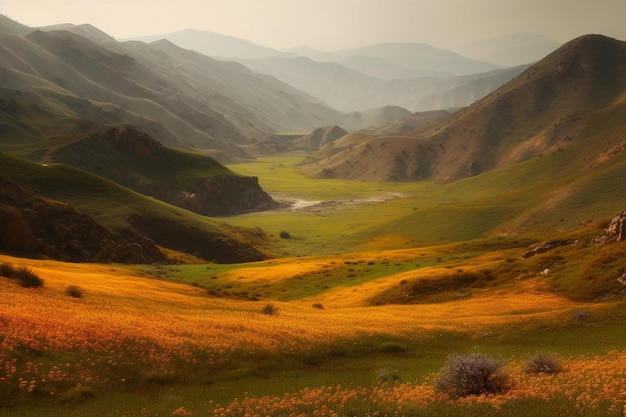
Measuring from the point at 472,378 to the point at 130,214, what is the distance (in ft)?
309

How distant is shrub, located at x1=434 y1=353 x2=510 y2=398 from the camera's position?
57.9 feet

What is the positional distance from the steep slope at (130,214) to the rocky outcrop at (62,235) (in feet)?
25.3

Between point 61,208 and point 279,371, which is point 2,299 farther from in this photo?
point 61,208

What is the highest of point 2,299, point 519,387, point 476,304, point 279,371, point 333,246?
point 2,299

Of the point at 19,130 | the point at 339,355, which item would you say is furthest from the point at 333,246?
the point at 19,130

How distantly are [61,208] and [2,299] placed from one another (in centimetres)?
6193

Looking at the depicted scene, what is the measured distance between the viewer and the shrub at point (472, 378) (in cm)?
1764

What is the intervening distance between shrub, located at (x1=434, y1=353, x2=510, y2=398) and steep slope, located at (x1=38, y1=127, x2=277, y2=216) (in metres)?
148

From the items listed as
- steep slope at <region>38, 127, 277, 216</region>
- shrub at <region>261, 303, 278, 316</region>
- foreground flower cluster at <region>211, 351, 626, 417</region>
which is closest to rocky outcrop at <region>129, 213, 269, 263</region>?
steep slope at <region>38, 127, 277, 216</region>

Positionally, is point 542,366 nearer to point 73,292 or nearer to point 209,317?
point 209,317

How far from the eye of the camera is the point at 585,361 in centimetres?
2173

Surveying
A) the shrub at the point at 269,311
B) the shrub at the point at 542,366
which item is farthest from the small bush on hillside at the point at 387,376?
the shrub at the point at 269,311

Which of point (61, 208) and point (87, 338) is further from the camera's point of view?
point (61, 208)

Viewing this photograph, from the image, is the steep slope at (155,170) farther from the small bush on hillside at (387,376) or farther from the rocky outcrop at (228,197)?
the small bush on hillside at (387,376)
